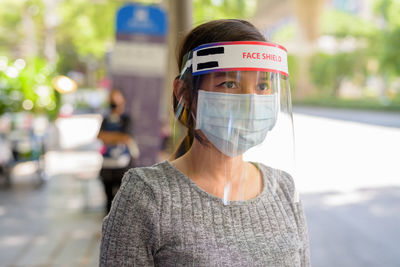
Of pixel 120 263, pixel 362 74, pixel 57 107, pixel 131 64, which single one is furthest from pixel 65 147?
pixel 362 74

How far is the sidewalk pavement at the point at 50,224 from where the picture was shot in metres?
4.20

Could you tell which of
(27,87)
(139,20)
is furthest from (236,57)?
(27,87)

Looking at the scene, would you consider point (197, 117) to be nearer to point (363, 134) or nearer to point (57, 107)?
point (57, 107)

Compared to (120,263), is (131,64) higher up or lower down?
higher up

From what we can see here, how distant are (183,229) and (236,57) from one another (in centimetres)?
48

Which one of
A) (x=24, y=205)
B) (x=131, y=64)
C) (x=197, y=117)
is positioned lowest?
(x=24, y=205)

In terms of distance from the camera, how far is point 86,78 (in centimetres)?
4497

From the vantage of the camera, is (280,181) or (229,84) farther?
(280,181)

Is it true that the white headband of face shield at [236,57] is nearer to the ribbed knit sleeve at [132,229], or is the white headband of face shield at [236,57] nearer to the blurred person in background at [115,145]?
the ribbed knit sleeve at [132,229]

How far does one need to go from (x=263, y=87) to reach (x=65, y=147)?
39.3 feet

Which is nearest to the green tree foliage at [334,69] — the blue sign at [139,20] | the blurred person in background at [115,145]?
the blue sign at [139,20]

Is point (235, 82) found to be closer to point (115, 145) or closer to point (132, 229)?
point (132, 229)

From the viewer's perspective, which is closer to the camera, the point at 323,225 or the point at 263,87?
the point at 263,87

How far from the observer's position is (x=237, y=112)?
115cm
